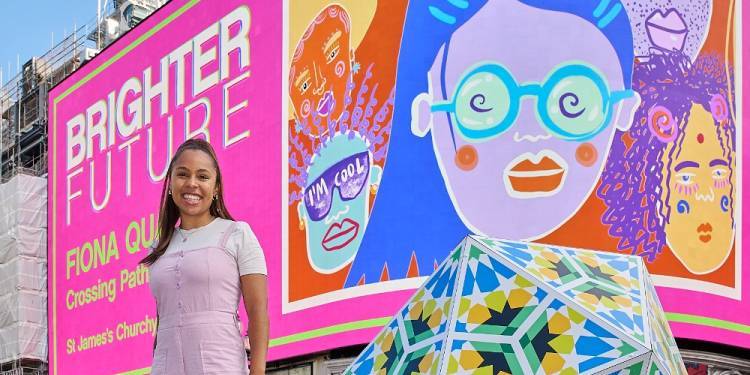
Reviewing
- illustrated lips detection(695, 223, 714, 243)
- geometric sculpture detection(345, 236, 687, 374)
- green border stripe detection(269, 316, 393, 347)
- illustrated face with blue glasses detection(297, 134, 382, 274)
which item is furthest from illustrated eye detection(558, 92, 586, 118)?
geometric sculpture detection(345, 236, 687, 374)

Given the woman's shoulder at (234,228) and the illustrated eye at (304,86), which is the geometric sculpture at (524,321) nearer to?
the woman's shoulder at (234,228)

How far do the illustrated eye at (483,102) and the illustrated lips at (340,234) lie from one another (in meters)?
2.30

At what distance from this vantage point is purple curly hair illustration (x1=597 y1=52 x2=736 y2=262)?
16797 millimetres

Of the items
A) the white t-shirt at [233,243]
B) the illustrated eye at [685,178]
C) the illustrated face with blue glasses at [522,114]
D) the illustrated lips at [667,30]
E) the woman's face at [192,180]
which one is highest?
the illustrated lips at [667,30]

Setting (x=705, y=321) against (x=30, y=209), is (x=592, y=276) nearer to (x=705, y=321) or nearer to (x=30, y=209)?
(x=705, y=321)

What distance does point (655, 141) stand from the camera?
56.1 ft

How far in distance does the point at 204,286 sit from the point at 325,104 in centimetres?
1559

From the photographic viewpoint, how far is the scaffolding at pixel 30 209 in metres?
27.5

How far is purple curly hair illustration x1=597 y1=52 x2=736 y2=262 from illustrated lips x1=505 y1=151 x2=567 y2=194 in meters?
0.66

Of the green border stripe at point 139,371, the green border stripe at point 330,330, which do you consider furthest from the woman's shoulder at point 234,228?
the green border stripe at point 139,371

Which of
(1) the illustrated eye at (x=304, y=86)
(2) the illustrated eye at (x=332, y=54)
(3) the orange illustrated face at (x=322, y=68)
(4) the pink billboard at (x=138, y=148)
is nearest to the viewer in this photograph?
(3) the orange illustrated face at (x=322, y=68)

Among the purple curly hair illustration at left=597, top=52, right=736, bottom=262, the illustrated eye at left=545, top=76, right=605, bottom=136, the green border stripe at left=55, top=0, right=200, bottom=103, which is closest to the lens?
the purple curly hair illustration at left=597, top=52, right=736, bottom=262

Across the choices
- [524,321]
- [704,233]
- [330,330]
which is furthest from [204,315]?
[704,233]

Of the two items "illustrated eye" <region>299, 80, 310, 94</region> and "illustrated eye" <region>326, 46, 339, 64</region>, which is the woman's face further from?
"illustrated eye" <region>299, 80, 310, 94</region>
